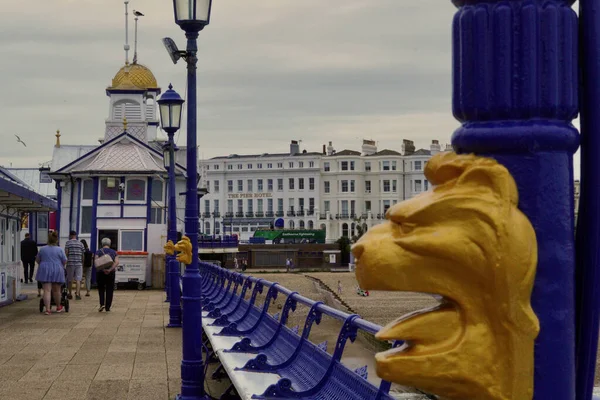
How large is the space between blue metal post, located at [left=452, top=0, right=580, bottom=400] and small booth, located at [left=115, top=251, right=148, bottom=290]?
99.2 feet

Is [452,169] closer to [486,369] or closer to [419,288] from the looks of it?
[419,288]

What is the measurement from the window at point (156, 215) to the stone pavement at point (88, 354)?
15020 mm

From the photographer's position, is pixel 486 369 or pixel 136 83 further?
pixel 136 83

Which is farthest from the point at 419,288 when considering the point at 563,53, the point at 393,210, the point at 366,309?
the point at 366,309

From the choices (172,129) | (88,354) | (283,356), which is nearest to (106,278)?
(172,129)

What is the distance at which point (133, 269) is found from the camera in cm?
3192

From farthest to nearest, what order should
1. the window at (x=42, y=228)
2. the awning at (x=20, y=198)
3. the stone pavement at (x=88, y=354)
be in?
the window at (x=42, y=228) → the awning at (x=20, y=198) → the stone pavement at (x=88, y=354)

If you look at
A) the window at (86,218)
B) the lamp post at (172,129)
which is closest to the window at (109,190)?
the window at (86,218)

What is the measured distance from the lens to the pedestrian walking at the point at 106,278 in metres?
21.1

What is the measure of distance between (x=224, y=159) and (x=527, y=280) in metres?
135

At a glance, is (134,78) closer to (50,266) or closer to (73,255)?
(73,255)

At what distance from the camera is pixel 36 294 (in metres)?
27.8

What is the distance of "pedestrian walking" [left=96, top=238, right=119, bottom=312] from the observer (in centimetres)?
2106

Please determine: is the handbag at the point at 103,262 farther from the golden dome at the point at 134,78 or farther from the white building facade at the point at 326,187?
the white building facade at the point at 326,187
